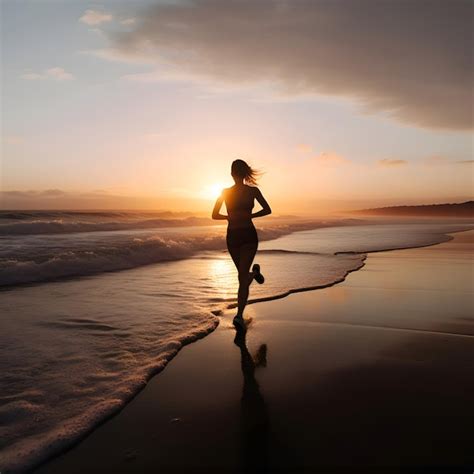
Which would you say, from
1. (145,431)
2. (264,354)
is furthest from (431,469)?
(264,354)

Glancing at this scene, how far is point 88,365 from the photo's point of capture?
4.02 m

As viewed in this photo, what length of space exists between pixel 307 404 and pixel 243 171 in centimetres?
325

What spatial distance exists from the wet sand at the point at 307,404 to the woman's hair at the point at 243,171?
2018 mm

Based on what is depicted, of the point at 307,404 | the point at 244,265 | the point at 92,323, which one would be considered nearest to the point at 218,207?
the point at 244,265

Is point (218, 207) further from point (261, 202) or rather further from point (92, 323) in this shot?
point (92, 323)

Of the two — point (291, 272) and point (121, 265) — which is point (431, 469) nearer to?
point (291, 272)

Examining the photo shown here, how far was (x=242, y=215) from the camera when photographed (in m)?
5.52

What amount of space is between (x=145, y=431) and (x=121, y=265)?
9.55m

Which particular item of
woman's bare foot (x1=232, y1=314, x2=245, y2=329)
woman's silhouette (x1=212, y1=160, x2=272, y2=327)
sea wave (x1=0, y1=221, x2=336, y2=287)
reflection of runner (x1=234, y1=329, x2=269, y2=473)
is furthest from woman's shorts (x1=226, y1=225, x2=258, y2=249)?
sea wave (x1=0, y1=221, x2=336, y2=287)

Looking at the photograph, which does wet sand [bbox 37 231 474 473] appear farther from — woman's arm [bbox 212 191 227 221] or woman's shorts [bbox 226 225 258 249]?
woman's arm [bbox 212 191 227 221]

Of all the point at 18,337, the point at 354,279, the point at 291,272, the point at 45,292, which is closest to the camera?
the point at 18,337

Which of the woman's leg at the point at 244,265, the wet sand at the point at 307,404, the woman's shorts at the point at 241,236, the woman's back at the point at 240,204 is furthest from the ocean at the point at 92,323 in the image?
the woman's back at the point at 240,204

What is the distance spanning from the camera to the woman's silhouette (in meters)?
5.49

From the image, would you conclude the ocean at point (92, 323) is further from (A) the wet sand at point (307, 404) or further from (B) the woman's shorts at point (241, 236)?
(B) the woman's shorts at point (241, 236)
